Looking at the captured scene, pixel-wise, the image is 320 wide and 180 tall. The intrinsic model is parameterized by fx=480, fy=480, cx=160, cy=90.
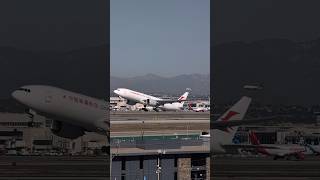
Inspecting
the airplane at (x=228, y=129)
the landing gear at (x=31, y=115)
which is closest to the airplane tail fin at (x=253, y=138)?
the airplane at (x=228, y=129)

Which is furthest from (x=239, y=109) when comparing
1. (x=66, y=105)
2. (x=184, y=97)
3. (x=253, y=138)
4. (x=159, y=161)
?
(x=184, y=97)

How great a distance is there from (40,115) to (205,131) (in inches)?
255

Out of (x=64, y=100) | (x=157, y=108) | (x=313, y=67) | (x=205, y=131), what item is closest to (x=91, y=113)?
(x=64, y=100)

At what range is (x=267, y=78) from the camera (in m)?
7.08

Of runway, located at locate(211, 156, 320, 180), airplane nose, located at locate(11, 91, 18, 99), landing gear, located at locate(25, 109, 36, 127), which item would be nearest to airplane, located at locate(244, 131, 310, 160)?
runway, located at locate(211, 156, 320, 180)

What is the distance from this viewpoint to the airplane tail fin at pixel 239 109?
702 centimetres

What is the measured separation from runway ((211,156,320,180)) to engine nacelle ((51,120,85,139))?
214 cm

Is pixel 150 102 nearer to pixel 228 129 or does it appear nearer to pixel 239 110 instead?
pixel 228 129

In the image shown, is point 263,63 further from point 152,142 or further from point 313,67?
point 152,142

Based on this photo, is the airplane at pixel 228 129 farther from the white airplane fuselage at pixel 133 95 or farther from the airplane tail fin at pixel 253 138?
the white airplane fuselage at pixel 133 95

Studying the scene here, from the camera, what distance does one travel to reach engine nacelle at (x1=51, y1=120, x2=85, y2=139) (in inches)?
263

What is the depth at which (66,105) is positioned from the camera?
674 cm

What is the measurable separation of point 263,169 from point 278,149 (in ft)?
1.58

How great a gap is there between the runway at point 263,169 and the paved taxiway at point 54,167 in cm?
178
